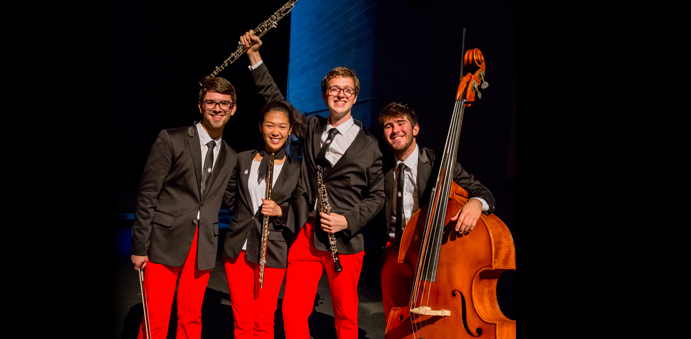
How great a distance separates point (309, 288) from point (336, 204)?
18.3 inches

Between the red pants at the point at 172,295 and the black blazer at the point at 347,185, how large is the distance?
591 millimetres

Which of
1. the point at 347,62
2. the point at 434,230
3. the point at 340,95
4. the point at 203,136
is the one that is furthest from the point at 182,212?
the point at 347,62

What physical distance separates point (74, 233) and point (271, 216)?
0.91 metres

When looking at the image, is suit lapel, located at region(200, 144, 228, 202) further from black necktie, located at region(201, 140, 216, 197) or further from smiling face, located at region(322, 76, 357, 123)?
smiling face, located at region(322, 76, 357, 123)

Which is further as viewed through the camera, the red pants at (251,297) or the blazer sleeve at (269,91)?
the blazer sleeve at (269,91)

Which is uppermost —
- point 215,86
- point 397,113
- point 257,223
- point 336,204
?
point 215,86

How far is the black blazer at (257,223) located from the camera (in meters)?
2.05

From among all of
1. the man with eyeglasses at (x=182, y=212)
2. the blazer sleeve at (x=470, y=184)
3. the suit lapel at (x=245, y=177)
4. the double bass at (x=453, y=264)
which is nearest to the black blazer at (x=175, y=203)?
the man with eyeglasses at (x=182, y=212)

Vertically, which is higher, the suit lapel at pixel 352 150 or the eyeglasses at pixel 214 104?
the eyeglasses at pixel 214 104

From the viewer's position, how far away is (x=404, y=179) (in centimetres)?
214

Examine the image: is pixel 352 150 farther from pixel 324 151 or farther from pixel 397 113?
pixel 397 113

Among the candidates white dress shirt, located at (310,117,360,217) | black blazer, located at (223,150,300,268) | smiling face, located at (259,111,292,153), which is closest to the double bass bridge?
black blazer, located at (223,150,300,268)

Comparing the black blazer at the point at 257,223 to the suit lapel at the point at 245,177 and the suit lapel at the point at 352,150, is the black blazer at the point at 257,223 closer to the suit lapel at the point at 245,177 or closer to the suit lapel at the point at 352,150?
the suit lapel at the point at 245,177

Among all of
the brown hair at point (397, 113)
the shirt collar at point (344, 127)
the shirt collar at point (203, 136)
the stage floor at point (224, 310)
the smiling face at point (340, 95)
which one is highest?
the smiling face at point (340, 95)
